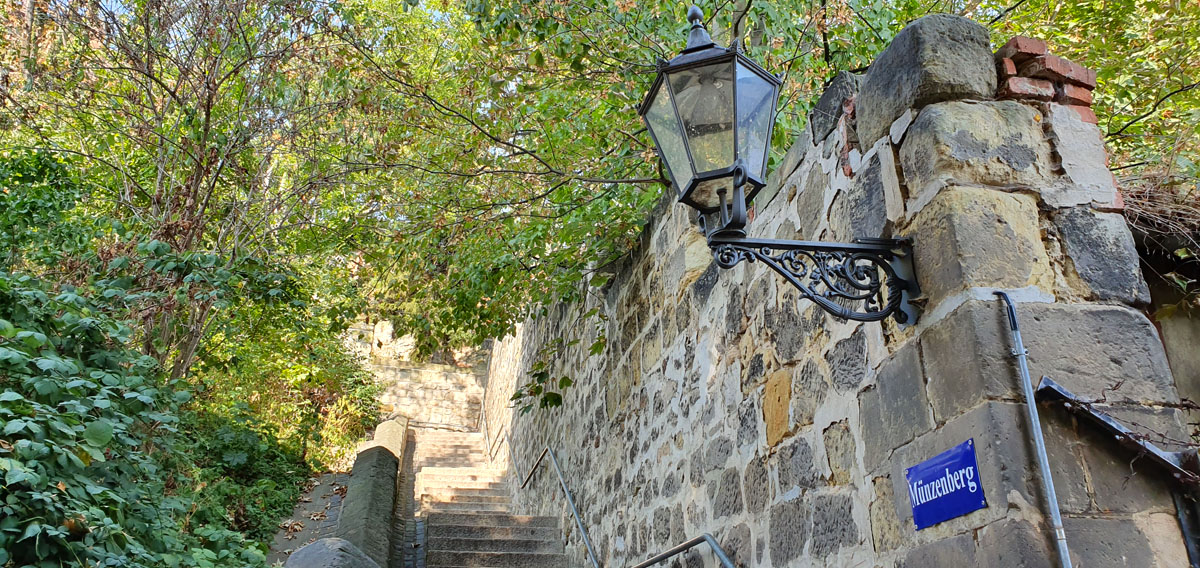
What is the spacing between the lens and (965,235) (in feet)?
6.63

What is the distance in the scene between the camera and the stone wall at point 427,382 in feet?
51.1

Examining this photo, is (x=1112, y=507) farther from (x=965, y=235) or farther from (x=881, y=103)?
(x=881, y=103)

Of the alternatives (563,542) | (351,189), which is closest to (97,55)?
(351,189)

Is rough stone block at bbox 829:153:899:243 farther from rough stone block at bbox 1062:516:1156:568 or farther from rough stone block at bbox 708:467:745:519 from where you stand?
rough stone block at bbox 708:467:745:519

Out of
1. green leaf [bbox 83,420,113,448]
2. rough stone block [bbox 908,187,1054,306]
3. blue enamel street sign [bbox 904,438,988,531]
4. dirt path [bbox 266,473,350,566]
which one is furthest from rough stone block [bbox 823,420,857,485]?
dirt path [bbox 266,473,350,566]

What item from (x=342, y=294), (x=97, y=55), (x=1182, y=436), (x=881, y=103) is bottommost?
(x=1182, y=436)

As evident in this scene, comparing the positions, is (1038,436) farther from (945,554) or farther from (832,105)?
(832,105)

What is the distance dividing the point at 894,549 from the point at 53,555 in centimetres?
282

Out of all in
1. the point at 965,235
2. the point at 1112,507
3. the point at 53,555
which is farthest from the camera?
the point at 53,555

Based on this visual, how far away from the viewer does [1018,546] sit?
1.70 meters

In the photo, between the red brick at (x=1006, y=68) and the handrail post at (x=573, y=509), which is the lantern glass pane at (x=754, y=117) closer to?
the red brick at (x=1006, y=68)

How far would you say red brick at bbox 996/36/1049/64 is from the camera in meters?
2.27

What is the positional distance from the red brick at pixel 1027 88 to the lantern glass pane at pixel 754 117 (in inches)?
24.8

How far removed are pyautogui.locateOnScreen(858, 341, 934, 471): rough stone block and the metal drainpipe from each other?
267 millimetres
